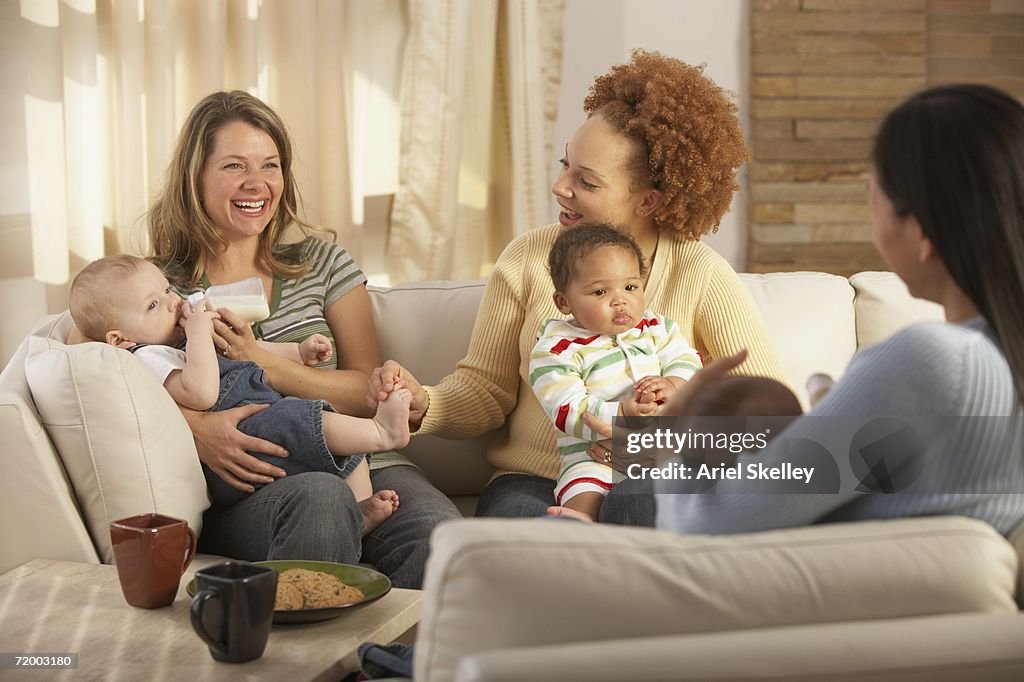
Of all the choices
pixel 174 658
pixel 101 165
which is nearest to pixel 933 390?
pixel 174 658

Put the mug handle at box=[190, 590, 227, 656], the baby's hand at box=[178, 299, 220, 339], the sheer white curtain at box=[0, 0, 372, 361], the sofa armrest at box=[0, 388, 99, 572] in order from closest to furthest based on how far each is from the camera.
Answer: the mug handle at box=[190, 590, 227, 656] → the sofa armrest at box=[0, 388, 99, 572] → the baby's hand at box=[178, 299, 220, 339] → the sheer white curtain at box=[0, 0, 372, 361]

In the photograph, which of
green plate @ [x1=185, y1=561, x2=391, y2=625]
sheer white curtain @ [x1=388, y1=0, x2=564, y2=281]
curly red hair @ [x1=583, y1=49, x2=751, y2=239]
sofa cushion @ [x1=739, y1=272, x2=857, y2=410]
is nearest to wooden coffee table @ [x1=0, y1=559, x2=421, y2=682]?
green plate @ [x1=185, y1=561, x2=391, y2=625]

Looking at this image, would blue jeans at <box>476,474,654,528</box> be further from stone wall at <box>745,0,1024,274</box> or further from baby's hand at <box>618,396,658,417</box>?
stone wall at <box>745,0,1024,274</box>

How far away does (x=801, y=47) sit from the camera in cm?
377

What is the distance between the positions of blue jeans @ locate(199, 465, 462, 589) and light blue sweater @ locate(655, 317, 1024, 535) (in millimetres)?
937

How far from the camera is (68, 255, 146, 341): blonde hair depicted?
1974 mm

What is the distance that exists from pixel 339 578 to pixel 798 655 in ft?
2.62

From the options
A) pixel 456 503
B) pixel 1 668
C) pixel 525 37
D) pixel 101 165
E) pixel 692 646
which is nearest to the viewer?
pixel 692 646

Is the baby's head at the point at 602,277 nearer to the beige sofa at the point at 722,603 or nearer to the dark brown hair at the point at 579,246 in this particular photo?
the dark brown hair at the point at 579,246

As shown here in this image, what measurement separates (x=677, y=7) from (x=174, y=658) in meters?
3.04

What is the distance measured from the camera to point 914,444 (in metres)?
1.00

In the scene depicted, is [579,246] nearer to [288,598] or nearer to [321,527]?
[321,527]

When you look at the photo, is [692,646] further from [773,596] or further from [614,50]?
[614,50]

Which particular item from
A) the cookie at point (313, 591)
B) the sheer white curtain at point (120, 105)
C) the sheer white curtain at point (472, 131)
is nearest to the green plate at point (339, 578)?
the cookie at point (313, 591)
